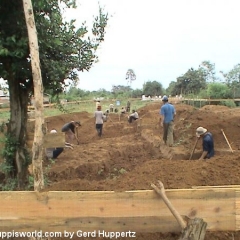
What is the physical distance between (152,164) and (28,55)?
13.5 ft

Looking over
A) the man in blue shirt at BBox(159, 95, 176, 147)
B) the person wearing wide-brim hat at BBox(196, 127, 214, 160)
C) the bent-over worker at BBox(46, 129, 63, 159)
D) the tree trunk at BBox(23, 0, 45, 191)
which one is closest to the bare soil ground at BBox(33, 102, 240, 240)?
the bent-over worker at BBox(46, 129, 63, 159)

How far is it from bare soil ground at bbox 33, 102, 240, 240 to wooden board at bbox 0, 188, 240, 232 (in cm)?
41

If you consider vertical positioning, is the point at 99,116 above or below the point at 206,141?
below

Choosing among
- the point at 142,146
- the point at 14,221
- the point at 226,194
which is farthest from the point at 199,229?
the point at 142,146

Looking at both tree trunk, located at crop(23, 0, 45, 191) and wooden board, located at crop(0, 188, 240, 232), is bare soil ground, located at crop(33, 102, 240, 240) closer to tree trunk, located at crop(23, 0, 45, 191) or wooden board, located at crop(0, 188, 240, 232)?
wooden board, located at crop(0, 188, 240, 232)

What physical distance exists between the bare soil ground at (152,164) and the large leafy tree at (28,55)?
1239 millimetres

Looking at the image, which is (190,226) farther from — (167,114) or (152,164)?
(167,114)

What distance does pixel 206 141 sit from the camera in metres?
9.26

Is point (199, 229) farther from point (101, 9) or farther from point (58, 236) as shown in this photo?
point (101, 9)

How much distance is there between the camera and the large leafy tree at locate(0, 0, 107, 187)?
6.83 m

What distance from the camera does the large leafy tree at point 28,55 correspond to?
22.4 ft

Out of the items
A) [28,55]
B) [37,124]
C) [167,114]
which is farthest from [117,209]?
[167,114]

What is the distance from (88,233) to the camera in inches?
151

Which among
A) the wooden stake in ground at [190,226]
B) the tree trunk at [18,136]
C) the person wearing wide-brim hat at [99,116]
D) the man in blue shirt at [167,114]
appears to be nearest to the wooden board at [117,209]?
the wooden stake in ground at [190,226]
